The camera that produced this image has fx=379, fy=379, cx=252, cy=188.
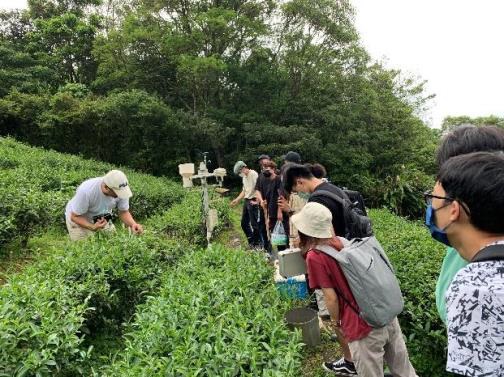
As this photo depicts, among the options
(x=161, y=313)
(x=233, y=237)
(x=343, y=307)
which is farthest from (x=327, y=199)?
(x=233, y=237)

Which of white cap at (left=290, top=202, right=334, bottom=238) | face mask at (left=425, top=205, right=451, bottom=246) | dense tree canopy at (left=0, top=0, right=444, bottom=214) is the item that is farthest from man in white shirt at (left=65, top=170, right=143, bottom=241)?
dense tree canopy at (left=0, top=0, right=444, bottom=214)

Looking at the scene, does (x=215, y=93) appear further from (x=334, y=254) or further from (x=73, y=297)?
(x=334, y=254)

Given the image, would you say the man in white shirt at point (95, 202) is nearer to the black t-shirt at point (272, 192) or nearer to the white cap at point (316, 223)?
the black t-shirt at point (272, 192)

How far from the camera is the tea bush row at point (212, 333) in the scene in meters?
2.19

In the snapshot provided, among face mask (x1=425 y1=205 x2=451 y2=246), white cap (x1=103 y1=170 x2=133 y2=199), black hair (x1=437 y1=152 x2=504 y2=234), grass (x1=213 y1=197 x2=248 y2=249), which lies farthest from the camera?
grass (x1=213 y1=197 x2=248 y2=249)

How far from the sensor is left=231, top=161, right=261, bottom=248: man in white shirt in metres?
6.80

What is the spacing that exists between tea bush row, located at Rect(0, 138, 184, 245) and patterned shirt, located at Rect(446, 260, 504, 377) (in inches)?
220

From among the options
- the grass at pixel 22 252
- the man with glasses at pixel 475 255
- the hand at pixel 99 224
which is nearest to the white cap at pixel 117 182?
the hand at pixel 99 224

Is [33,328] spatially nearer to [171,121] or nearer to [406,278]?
[406,278]

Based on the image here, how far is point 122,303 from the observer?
396 centimetres

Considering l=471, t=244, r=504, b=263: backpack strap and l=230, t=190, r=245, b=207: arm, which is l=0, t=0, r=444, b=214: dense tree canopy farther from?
l=471, t=244, r=504, b=263: backpack strap

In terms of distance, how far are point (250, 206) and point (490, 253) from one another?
5.72 metres

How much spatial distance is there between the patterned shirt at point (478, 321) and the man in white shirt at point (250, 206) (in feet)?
→ 17.9

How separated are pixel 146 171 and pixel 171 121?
3.73 meters
